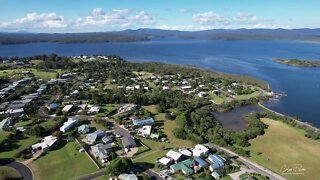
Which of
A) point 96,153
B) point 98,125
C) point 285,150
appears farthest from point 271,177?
point 98,125

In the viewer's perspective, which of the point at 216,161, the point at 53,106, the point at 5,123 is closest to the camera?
the point at 216,161

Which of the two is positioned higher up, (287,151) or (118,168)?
(118,168)

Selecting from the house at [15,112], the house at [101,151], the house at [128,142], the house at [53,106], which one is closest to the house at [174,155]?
the house at [128,142]

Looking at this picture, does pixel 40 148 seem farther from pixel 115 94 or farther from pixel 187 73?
pixel 187 73

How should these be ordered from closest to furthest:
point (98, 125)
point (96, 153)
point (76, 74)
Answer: point (96, 153)
point (98, 125)
point (76, 74)

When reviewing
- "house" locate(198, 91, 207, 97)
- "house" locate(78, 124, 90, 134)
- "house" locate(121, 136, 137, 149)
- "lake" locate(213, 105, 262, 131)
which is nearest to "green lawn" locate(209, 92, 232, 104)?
"house" locate(198, 91, 207, 97)

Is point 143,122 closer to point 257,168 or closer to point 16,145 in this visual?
point 16,145

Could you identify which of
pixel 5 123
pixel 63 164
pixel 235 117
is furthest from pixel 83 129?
pixel 235 117

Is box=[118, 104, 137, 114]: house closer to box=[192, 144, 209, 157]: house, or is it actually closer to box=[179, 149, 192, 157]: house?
box=[179, 149, 192, 157]: house
